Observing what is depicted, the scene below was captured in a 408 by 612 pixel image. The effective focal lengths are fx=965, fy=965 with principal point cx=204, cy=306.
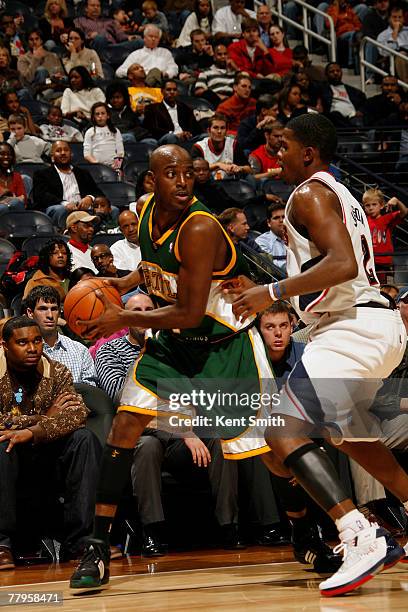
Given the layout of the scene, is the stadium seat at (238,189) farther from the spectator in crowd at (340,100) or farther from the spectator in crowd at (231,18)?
the spectator in crowd at (231,18)

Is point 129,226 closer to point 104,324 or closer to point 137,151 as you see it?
point 137,151

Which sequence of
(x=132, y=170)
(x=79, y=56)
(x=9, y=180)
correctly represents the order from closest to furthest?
(x=9, y=180), (x=132, y=170), (x=79, y=56)

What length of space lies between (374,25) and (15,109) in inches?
273

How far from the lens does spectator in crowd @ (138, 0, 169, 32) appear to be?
14266 millimetres

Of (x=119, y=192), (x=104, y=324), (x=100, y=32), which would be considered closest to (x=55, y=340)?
(x=104, y=324)

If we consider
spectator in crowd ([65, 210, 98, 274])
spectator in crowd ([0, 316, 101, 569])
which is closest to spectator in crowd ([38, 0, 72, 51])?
spectator in crowd ([65, 210, 98, 274])

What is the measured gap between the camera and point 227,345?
445 centimetres

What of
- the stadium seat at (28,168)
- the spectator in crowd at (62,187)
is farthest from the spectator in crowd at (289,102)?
the stadium seat at (28,168)

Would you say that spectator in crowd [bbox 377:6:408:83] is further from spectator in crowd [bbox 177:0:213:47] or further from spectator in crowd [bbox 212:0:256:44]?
spectator in crowd [bbox 177:0:213:47]

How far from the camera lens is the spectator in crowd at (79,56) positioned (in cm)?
1261

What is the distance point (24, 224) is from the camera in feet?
29.8

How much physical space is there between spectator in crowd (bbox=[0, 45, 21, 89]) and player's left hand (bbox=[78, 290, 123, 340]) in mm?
8192

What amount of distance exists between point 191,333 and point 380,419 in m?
2.07

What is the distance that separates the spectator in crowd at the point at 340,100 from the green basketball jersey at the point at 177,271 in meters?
8.93
